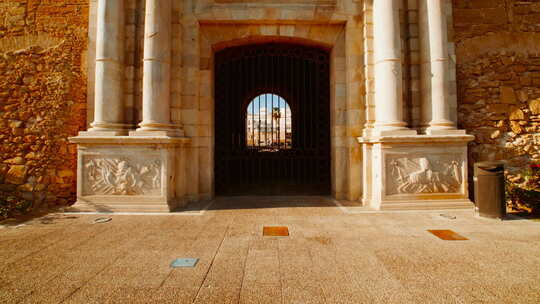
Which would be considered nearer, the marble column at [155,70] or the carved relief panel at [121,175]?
the carved relief panel at [121,175]

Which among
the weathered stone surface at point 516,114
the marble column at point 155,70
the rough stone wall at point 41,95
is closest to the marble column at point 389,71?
the weathered stone surface at point 516,114

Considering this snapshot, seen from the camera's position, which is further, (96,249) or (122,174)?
(122,174)

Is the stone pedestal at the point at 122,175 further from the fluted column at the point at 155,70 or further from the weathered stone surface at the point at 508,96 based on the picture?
the weathered stone surface at the point at 508,96

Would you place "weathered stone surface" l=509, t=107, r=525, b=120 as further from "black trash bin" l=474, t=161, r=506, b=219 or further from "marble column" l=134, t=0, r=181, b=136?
"marble column" l=134, t=0, r=181, b=136

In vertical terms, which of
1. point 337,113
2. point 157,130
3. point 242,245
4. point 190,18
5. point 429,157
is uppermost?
point 190,18

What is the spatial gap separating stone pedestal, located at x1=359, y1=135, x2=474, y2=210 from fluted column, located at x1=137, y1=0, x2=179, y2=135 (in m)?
3.69

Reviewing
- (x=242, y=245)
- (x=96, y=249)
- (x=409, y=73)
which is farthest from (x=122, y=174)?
(x=409, y=73)

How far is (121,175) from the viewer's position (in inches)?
171

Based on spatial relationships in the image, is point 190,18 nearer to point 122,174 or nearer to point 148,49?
point 148,49

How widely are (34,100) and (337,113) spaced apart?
5.84m

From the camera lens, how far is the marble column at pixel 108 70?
4605mm

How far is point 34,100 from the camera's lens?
16.9ft

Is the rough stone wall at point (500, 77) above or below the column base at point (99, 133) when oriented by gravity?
above

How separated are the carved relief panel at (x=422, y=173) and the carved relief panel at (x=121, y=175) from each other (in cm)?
383
